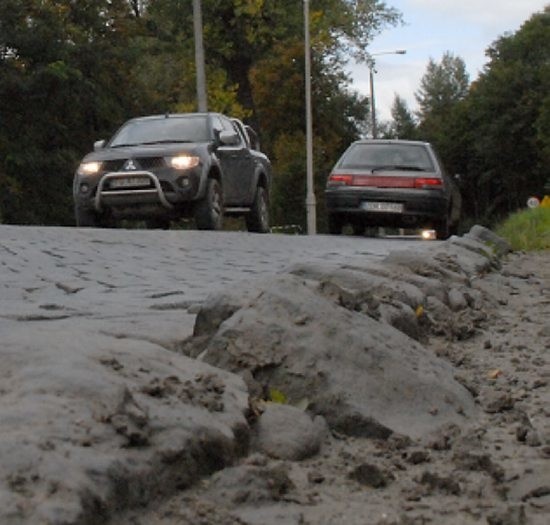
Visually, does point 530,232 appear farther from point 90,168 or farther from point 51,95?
point 51,95

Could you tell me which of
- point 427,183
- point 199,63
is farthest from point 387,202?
point 199,63

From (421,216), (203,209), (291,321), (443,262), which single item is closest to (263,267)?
(443,262)

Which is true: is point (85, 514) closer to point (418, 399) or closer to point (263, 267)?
point (418, 399)

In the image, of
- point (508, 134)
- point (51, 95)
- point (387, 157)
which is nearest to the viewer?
point (387, 157)

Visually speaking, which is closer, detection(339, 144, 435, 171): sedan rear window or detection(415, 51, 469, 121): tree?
detection(339, 144, 435, 171): sedan rear window

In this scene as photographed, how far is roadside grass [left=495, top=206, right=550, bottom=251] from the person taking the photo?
14570 mm

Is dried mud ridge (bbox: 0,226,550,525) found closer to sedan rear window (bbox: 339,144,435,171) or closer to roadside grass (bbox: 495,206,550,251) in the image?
roadside grass (bbox: 495,206,550,251)

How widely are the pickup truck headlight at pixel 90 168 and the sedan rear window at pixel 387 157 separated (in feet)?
14.3

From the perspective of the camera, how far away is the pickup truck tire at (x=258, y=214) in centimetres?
1927

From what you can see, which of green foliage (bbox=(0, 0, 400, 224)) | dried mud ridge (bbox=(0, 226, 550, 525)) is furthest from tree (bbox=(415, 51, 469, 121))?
dried mud ridge (bbox=(0, 226, 550, 525))

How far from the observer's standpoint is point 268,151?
217 feet

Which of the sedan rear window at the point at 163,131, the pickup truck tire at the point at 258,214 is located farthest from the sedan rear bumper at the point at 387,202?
the sedan rear window at the point at 163,131

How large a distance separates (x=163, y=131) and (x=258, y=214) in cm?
229

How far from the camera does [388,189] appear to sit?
64.5 feet
